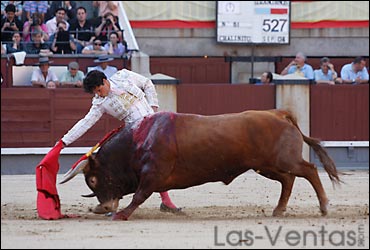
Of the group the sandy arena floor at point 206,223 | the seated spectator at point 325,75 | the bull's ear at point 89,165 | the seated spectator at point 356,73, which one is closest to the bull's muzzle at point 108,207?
the sandy arena floor at point 206,223

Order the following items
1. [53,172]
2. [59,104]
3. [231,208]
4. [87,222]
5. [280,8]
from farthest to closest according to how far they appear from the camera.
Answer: [280,8], [59,104], [231,208], [53,172], [87,222]

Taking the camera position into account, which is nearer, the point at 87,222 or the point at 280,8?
the point at 87,222

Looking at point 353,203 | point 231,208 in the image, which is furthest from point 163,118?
point 353,203

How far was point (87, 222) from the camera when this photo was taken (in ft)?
23.6

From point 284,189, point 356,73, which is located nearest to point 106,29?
point 356,73

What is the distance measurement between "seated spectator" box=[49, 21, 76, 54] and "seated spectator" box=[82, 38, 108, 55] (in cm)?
19

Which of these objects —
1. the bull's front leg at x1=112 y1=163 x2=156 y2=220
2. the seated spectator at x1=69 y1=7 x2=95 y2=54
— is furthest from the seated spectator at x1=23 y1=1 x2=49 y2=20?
the bull's front leg at x1=112 y1=163 x2=156 y2=220

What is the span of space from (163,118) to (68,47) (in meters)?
5.92

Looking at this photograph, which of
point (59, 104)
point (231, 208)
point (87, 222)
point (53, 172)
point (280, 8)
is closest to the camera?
point (87, 222)

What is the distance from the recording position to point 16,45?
12875mm

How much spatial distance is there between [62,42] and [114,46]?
658mm

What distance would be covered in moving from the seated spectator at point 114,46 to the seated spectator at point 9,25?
114 cm

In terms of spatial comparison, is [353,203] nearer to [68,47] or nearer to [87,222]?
[87,222]

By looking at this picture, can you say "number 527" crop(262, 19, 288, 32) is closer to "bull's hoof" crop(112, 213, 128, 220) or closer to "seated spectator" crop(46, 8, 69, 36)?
"seated spectator" crop(46, 8, 69, 36)
